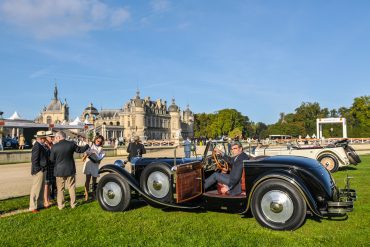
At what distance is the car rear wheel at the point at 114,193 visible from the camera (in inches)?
323

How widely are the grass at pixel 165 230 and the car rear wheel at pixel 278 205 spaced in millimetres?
201

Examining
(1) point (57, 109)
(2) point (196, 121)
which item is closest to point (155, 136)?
(2) point (196, 121)

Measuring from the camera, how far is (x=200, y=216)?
757cm

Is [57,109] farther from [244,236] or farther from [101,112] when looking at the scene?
[244,236]

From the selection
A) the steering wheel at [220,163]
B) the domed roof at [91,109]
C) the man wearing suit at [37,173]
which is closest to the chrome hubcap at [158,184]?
the steering wheel at [220,163]

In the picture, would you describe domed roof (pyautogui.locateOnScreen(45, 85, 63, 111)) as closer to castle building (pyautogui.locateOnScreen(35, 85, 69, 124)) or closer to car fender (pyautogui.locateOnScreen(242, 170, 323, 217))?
castle building (pyautogui.locateOnScreen(35, 85, 69, 124))

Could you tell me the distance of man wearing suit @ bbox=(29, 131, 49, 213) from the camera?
27.8 ft

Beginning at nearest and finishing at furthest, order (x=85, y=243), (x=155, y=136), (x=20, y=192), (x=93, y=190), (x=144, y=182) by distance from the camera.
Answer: (x=85, y=243)
(x=144, y=182)
(x=93, y=190)
(x=20, y=192)
(x=155, y=136)

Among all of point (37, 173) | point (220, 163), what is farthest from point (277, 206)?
point (37, 173)

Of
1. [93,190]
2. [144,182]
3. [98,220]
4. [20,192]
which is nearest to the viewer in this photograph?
[98,220]

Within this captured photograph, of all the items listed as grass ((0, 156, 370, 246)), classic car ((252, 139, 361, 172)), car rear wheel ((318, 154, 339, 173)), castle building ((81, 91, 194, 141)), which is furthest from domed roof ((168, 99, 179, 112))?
grass ((0, 156, 370, 246))

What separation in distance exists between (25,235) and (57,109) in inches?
5777

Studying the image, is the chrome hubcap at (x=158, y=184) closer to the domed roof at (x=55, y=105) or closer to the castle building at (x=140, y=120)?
the castle building at (x=140, y=120)

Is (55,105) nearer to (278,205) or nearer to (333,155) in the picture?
(333,155)
